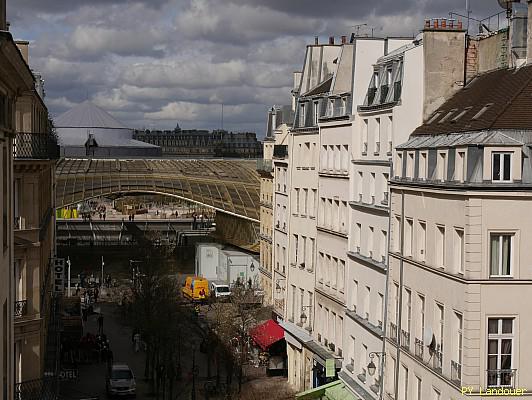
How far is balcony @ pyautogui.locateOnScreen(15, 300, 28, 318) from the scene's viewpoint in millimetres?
31453

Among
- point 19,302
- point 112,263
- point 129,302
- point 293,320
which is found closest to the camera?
point 19,302

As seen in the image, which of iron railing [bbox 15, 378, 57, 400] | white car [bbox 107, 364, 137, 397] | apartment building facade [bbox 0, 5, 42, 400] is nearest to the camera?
apartment building facade [bbox 0, 5, 42, 400]

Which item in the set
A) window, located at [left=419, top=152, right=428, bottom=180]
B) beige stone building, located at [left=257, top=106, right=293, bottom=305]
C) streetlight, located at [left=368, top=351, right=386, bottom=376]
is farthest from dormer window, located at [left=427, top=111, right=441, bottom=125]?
beige stone building, located at [left=257, top=106, right=293, bottom=305]

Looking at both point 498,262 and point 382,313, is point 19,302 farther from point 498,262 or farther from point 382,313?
point 498,262

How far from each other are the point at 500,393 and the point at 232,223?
Answer: 211ft

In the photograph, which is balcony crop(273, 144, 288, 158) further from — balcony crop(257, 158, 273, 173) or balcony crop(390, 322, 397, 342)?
balcony crop(390, 322, 397, 342)

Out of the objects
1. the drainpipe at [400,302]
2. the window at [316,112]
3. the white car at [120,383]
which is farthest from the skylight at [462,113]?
the white car at [120,383]

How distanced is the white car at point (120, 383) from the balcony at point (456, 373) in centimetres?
2405

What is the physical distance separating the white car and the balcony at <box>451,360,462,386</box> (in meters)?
24.1

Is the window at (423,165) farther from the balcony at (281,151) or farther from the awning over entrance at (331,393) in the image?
the balcony at (281,151)

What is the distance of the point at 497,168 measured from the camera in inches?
1027

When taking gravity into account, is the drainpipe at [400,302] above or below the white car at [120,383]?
above

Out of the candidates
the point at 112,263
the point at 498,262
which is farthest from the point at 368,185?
the point at 112,263

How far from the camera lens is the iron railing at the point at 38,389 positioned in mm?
26625
